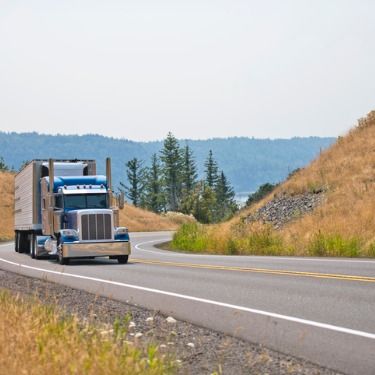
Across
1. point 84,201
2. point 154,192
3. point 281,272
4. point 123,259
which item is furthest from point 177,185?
point 281,272

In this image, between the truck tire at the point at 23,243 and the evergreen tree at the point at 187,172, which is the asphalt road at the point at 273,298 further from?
the evergreen tree at the point at 187,172

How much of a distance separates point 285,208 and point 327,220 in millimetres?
6603

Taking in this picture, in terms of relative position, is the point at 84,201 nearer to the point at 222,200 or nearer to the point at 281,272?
the point at 281,272

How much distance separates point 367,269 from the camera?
16.9 m

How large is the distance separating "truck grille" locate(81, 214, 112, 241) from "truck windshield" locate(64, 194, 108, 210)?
1217 millimetres

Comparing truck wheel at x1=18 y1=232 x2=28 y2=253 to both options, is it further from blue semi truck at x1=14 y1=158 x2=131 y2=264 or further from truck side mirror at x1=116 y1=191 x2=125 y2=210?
truck side mirror at x1=116 y1=191 x2=125 y2=210

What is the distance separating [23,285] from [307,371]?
35.7 feet

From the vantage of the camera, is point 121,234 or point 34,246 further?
point 34,246

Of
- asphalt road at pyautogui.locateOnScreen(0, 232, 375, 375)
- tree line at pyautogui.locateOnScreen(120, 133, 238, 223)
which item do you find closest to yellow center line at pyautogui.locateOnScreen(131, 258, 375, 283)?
asphalt road at pyautogui.locateOnScreen(0, 232, 375, 375)

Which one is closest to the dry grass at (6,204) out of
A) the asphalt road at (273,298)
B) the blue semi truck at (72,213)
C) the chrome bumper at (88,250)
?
the blue semi truck at (72,213)

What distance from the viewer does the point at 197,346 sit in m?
8.60

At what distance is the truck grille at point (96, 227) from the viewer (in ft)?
79.8

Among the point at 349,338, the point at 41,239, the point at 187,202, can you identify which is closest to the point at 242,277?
the point at 349,338

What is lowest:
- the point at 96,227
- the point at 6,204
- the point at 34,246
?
the point at 34,246
